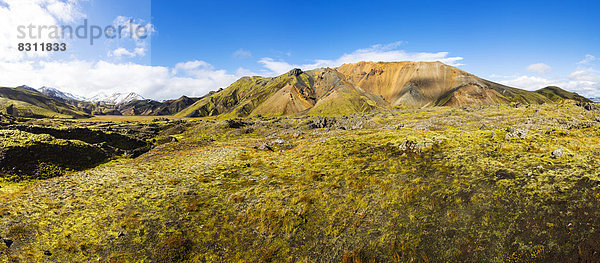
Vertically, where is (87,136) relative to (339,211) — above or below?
above

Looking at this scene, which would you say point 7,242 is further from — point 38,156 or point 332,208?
point 38,156

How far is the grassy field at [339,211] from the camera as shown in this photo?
1220 centimetres

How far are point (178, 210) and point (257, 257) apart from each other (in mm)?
8617

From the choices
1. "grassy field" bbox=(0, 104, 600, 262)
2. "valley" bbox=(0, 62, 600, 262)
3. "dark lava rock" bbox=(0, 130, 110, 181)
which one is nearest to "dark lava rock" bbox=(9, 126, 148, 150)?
"dark lava rock" bbox=(0, 130, 110, 181)

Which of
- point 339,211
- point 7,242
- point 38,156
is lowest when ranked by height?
point 7,242

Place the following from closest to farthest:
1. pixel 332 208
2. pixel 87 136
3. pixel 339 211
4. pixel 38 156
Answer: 1. pixel 339 211
2. pixel 332 208
3. pixel 38 156
4. pixel 87 136

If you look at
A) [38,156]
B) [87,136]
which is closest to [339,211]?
[38,156]

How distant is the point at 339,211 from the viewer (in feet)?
54.5

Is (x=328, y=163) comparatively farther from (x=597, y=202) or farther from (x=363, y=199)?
(x=597, y=202)

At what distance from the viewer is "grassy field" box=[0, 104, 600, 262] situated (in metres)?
12.2

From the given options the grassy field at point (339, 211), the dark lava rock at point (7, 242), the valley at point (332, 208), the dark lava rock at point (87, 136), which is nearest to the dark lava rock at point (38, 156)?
the valley at point (332, 208)

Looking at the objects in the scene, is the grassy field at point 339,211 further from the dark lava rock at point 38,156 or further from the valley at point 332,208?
the dark lava rock at point 38,156

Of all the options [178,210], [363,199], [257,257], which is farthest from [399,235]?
[178,210]

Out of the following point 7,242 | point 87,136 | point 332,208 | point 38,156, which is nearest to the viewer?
point 7,242
